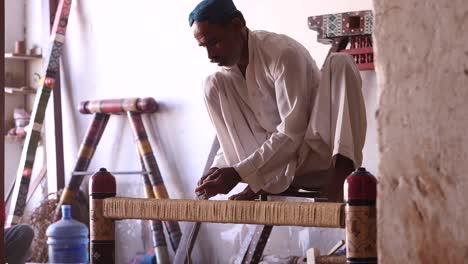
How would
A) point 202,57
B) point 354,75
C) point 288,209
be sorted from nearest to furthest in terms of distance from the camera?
point 288,209 < point 354,75 < point 202,57

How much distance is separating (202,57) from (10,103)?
168 centimetres

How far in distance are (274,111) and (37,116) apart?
2926 millimetres

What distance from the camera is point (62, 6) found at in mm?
5430

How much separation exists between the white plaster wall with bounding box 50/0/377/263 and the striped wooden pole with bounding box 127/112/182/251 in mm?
98

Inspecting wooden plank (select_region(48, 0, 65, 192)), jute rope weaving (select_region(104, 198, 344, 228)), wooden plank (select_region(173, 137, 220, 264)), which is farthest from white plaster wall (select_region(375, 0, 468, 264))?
wooden plank (select_region(48, 0, 65, 192))

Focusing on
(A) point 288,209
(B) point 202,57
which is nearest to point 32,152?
(B) point 202,57

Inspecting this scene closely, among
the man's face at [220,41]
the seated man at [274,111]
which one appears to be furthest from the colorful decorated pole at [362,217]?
the man's face at [220,41]

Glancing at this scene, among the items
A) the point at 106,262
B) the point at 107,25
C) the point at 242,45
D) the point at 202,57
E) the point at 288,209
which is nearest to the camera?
the point at 288,209

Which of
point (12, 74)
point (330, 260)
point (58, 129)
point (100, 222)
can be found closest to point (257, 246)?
point (330, 260)

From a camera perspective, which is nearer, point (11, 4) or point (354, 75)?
point (354, 75)

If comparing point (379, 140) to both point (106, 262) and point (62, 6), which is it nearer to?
point (106, 262)

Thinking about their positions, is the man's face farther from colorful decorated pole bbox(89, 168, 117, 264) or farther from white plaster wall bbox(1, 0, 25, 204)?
white plaster wall bbox(1, 0, 25, 204)

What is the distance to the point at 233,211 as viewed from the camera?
5.98 ft

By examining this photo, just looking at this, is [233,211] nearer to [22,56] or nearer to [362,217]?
[362,217]
